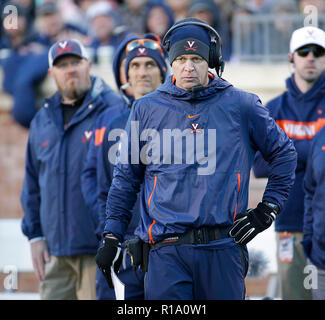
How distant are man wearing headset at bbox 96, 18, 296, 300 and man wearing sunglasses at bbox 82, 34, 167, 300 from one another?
100cm

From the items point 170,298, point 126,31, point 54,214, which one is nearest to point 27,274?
point 54,214

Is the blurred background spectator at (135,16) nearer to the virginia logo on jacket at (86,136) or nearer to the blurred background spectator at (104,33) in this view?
the blurred background spectator at (104,33)

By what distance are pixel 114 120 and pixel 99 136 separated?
0.61 feet

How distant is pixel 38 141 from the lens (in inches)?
239

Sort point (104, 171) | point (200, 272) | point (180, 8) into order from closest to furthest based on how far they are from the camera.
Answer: point (200, 272)
point (104, 171)
point (180, 8)

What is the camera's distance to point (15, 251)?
7.82m

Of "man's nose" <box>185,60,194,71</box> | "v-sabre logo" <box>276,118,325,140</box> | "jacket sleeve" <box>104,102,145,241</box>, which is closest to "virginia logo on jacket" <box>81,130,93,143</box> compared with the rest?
"v-sabre logo" <box>276,118,325,140</box>

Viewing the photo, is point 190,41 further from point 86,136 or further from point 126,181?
point 86,136

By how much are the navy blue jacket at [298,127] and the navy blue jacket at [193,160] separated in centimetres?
152

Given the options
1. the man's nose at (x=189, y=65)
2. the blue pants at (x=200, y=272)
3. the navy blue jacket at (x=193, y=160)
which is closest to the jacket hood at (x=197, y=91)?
the navy blue jacket at (x=193, y=160)

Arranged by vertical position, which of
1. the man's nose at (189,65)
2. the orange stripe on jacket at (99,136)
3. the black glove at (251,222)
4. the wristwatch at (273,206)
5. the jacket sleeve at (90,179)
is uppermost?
the man's nose at (189,65)

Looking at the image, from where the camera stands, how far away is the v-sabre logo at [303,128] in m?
5.88

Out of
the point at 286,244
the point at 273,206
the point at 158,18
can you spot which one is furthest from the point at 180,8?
the point at 273,206
